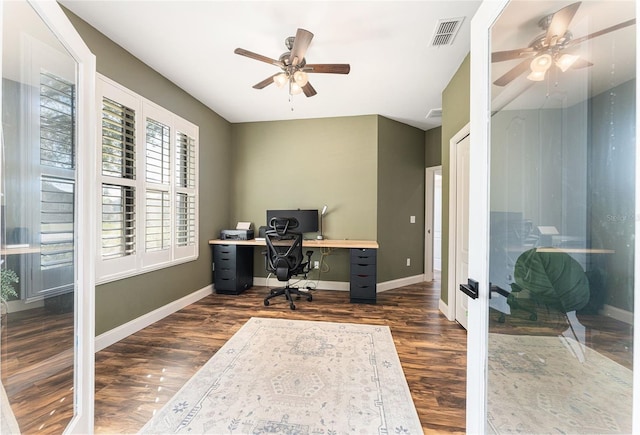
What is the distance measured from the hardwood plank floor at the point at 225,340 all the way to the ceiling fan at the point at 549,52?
1847 mm

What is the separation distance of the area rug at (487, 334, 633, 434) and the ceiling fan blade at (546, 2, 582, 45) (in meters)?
1.11

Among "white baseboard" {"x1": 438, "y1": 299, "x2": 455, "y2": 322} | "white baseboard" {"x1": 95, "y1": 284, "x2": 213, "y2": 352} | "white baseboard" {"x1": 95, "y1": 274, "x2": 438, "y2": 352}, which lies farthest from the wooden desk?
"white baseboard" {"x1": 438, "y1": 299, "x2": 455, "y2": 322}

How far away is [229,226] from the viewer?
432 centimetres

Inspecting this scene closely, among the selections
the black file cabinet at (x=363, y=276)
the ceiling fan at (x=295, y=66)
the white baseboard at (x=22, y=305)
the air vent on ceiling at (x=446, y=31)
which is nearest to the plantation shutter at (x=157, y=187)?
the ceiling fan at (x=295, y=66)

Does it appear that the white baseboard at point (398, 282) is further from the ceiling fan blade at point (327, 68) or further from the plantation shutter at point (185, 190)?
the ceiling fan blade at point (327, 68)

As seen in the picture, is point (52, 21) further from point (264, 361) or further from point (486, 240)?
point (264, 361)

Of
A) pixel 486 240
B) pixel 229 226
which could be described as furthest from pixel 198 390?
pixel 229 226

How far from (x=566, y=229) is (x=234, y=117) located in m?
4.35

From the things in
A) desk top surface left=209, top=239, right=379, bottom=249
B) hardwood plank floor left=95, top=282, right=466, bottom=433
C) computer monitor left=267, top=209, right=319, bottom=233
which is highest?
computer monitor left=267, top=209, right=319, bottom=233

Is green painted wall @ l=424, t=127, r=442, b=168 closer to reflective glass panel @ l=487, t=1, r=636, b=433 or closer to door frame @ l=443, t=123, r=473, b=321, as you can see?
door frame @ l=443, t=123, r=473, b=321

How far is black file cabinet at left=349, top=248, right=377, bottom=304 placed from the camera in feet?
11.3

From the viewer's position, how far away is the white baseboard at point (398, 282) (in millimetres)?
3997

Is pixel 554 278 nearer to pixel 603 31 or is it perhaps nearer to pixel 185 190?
pixel 603 31

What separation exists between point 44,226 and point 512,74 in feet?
7.29
